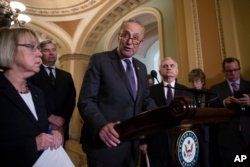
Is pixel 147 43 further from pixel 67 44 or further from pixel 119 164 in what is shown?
pixel 119 164

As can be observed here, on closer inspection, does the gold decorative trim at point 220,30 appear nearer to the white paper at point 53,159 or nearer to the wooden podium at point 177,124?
the wooden podium at point 177,124

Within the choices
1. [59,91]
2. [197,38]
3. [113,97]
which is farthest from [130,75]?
[197,38]

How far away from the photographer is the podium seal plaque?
1.32 meters

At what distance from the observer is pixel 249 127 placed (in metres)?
2.73

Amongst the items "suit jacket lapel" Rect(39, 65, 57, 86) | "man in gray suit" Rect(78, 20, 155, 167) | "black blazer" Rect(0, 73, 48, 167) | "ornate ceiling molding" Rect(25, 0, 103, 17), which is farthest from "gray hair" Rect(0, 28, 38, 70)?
"ornate ceiling molding" Rect(25, 0, 103, 17)

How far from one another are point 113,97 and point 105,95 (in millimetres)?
53

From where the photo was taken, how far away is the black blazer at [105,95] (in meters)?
1.54

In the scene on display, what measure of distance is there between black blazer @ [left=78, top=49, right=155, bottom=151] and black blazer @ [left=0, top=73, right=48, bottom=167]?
0.26m

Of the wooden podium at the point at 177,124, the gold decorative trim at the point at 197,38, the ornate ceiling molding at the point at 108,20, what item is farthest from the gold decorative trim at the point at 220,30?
the ornate ceiling molding at the point at 108,20

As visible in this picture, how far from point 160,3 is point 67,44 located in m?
4.69

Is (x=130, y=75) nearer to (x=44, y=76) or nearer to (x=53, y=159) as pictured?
(x=53, y=159)

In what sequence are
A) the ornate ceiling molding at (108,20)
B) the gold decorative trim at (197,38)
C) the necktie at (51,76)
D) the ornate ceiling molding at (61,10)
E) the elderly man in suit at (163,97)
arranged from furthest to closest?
the ornate ceiling molding at (61,10), the ornate ceiling molding at (108,20), the gold decorative trim at (197,38), the necktie at (51,76), the elderly man in suit at (163,97)

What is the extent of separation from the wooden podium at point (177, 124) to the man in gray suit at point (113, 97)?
0.64ft

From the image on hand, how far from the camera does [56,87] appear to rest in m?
2.81
